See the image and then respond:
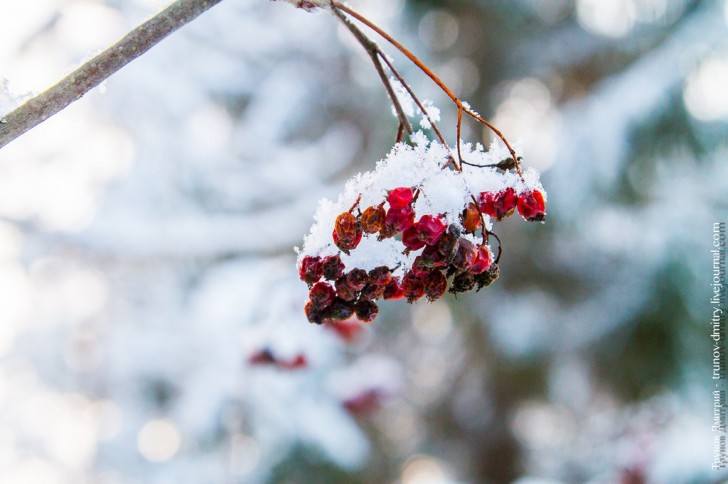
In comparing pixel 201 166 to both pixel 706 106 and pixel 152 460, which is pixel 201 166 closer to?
pixel 152 460

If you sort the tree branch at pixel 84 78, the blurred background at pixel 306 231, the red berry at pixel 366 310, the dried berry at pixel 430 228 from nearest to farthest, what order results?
the tree branch at pixel 84 78, the dried berry at pixel 430 228, the red berry at pixel 366 310, the blurred background at pixel 306 231

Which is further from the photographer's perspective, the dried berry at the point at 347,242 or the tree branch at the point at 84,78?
the dried berry at the point at 347,242

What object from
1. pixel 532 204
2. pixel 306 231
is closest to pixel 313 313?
pixel 532 204

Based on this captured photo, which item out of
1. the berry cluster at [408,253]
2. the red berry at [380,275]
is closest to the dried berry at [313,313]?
the berry cluster at [408,253]

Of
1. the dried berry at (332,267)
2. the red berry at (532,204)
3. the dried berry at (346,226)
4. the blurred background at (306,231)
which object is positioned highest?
the blurred background at (306,231)

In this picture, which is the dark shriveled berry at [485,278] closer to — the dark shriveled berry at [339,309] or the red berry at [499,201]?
the red berry at [499,201]

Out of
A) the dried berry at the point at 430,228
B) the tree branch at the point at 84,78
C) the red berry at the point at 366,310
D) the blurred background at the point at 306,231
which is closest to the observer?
the tree branch at the point at 84,78
